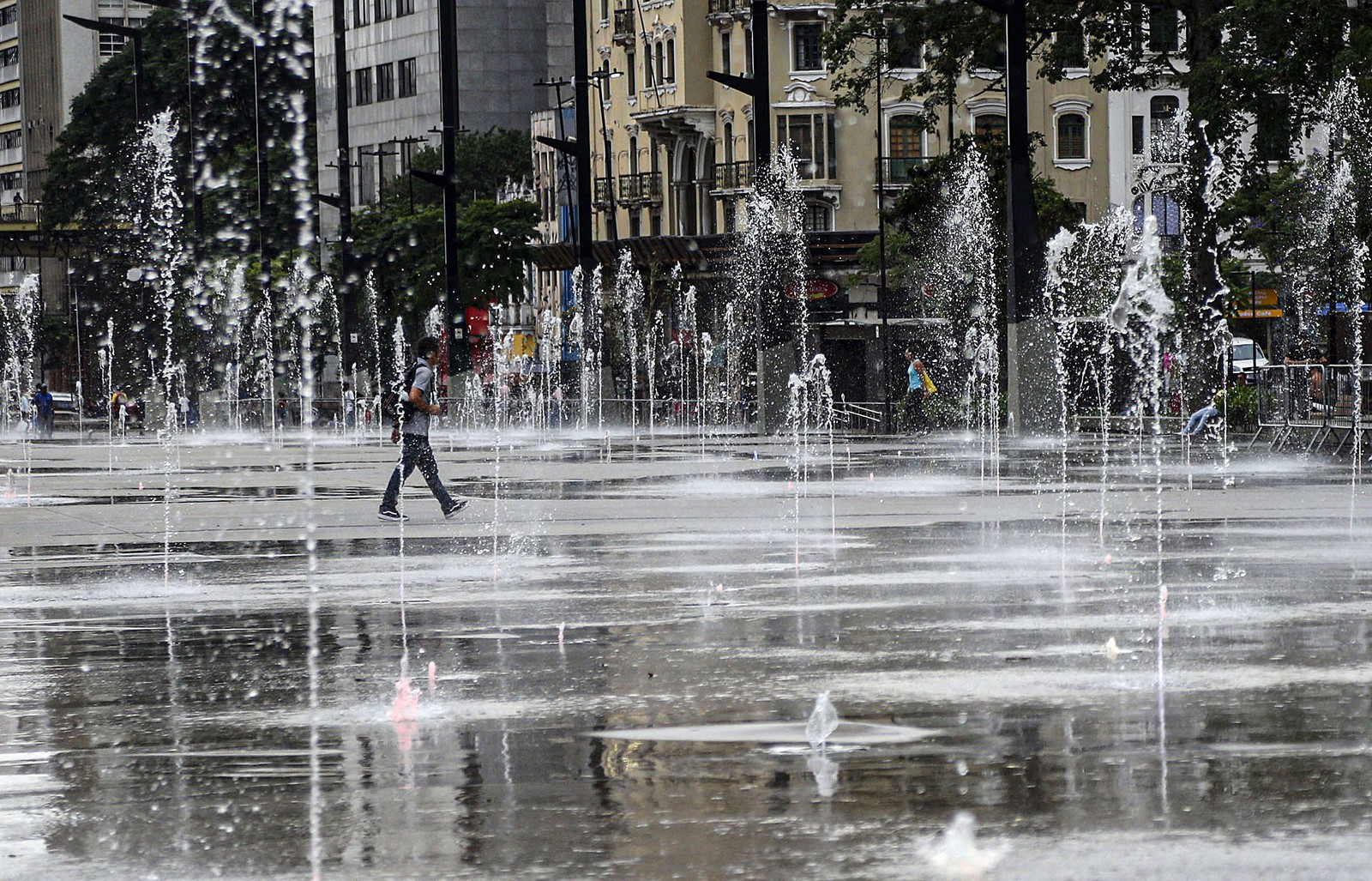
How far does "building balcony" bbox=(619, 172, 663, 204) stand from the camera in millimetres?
89875

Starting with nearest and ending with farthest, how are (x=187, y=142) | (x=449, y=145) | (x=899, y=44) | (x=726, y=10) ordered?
(x=899, y=44) < (x=449, y=145) < (x=726, y=10) < (x=187, y=142)

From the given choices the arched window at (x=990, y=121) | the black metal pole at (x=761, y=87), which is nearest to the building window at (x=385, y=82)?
the arched window at (x=990, y=121)

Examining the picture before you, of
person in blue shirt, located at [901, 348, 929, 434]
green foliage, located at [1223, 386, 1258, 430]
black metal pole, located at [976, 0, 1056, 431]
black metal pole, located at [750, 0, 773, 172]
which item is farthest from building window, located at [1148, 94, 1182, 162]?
black metal pole, located at [976, 0, 1056, 431]

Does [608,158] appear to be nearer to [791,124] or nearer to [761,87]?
[791,124]

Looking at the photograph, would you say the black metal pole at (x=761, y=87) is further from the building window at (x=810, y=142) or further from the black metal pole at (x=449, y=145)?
the building window at (x=810, y=142)

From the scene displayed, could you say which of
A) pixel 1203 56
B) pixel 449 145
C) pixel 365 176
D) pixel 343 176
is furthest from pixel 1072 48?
pixel 365 176

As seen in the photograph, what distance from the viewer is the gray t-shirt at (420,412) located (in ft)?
68.0

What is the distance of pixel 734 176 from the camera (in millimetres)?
84000

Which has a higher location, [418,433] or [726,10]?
[726,10]

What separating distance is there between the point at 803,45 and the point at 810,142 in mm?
3070

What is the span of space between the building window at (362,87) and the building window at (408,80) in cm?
354

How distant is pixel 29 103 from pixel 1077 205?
3761 inches

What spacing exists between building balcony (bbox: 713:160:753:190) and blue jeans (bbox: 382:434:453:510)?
62.4 metres

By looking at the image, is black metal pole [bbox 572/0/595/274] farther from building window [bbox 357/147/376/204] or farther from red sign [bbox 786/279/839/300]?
building window [bbox 357/147/376/204]
